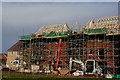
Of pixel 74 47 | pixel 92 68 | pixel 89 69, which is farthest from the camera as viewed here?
pixel 74 47

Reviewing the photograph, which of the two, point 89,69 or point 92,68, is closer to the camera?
point 92,68

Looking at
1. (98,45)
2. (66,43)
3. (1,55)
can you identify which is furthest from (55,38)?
(1,55)

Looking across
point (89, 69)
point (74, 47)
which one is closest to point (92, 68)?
point (89, 69)

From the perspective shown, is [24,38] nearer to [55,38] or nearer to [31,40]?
[31,40]

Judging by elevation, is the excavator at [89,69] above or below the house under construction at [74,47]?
below

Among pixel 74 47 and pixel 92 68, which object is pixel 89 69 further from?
pixel 74 47

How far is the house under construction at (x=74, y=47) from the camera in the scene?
91.2ft

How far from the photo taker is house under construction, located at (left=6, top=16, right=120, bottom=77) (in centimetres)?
2780

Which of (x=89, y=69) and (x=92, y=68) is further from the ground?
(x=92, y=68)

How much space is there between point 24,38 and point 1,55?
15591mm

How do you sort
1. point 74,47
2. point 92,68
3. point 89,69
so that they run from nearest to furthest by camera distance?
point 92,68, point 89,69, point 74,47

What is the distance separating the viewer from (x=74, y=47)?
3150 cm

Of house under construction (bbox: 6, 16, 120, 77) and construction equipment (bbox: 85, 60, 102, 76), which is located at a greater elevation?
house under construction (bbox: 6, 16, 120, 77)

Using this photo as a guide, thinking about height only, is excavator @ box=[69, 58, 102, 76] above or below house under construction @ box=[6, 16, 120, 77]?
below
